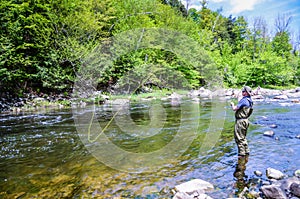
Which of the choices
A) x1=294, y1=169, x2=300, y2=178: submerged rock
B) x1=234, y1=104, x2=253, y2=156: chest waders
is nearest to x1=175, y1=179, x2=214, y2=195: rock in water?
x1=294, y1=169, x2=300, y2=178: submerged rock

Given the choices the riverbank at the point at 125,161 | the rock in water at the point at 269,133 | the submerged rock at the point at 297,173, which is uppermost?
the rock in water at the point at 269,133

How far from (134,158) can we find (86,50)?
17.3 m

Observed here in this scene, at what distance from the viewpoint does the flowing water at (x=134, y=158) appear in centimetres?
416

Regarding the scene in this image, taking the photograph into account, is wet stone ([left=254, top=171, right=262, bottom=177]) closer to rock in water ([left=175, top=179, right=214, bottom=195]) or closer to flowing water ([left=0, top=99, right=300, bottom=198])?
flowing water ([left=0, top=99, right=300, bottom=198])

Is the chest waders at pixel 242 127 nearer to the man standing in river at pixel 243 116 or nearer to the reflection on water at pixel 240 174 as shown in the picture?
the man standing in river at pixel 243 116

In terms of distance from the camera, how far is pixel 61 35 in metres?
21.0

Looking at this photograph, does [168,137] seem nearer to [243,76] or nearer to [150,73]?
[150,73]

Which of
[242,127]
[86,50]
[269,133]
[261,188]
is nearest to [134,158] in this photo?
[242,127]

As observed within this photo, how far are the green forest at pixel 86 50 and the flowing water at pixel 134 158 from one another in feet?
35.0

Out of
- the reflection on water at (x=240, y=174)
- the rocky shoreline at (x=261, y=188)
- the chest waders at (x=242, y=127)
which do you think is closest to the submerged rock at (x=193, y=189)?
the rocky shoreline at (x=261, y=188)

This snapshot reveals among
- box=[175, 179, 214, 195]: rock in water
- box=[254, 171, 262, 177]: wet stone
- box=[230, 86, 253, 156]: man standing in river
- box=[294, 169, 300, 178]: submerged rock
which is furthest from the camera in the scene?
box=[230, 86, 253, 156]: man standing in river

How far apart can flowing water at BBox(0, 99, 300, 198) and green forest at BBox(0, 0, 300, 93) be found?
1066 centimetres

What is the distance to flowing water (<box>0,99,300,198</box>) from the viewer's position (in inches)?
164

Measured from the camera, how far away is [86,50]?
21.0 meters
